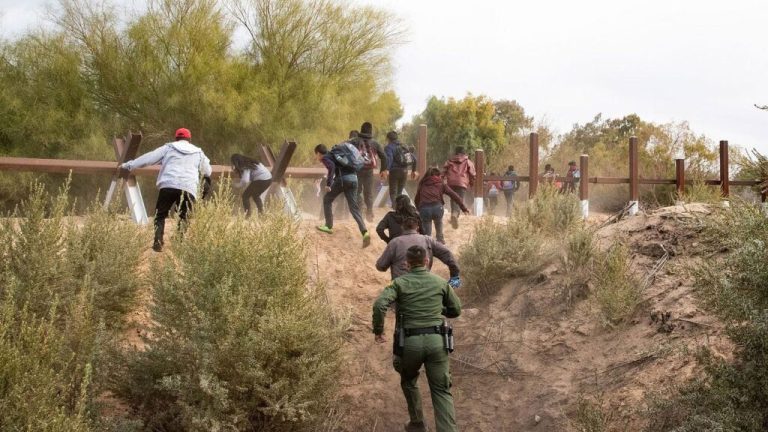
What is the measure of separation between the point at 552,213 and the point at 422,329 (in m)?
6.16

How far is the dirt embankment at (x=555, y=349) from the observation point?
764 centimetres

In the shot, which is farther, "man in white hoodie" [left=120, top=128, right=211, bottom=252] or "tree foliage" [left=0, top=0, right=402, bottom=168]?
"tree foliage" [left=0, top=0, right=402, bottom=168]

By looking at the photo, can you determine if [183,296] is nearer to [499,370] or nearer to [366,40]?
[499,370]

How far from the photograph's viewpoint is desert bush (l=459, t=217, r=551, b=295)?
1062cm

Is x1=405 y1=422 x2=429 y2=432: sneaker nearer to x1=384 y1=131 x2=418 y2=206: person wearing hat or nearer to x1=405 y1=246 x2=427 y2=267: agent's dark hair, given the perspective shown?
x1=405 y1=246 x2=427 y2=267: agent's dark hair

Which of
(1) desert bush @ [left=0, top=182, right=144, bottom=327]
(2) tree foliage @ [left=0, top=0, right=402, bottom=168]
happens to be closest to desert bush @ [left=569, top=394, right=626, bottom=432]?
(1) desert bush @ [left=0, top=182, right=144, bottom=327]

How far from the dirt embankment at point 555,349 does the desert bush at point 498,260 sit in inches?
7.7

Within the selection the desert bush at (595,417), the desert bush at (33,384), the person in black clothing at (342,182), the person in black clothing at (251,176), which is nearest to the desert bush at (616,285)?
the desert bush at (595,417)

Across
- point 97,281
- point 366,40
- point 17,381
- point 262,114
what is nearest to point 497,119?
point 366,40

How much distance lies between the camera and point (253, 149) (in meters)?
23.7

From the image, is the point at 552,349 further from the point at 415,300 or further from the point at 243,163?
the point at 243,163

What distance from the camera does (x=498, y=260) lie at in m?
10.6

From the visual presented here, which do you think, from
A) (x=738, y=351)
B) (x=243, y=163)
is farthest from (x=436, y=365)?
(x=243, y=163)

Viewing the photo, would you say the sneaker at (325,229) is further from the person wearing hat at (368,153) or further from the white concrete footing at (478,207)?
the white concrete footing at (478,207)
